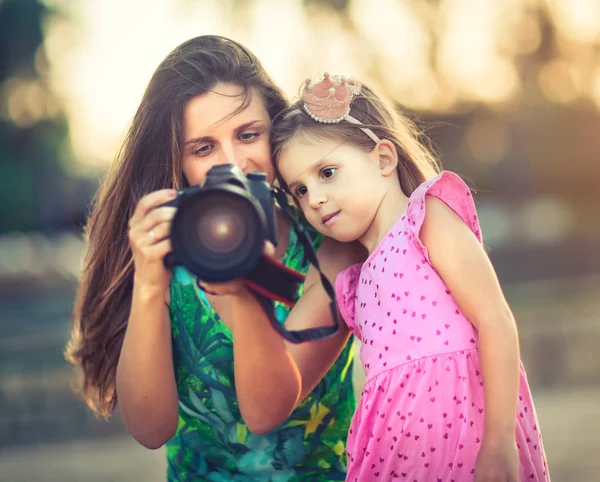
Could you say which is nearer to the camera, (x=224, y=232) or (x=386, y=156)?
(x=224, y=232)

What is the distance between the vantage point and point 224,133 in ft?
8.21

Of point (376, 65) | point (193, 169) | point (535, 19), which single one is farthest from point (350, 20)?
point (193, 169)

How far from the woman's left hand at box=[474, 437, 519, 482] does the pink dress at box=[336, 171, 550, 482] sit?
0.43 feet

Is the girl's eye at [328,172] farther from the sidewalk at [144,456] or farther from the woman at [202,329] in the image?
the sidewalk at [144,456]

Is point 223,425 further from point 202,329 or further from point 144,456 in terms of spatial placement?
point 144,456

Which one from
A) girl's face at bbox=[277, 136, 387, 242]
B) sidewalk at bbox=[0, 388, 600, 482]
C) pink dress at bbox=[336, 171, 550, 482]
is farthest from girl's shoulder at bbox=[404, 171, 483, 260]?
sidewalk at bbox=[0, 388, 600, 482]

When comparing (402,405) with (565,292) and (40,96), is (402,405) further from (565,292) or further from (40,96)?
(40,96)

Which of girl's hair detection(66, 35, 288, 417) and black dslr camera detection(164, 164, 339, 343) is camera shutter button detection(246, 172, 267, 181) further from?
girl's hair detection(66, 35, 288, 417)

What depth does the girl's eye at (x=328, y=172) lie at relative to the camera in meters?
2.50

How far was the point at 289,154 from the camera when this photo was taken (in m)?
2.54

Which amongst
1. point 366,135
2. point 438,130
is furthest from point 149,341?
point 438,130

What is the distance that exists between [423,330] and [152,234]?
0.73 meters

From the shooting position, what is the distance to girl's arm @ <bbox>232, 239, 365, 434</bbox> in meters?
2.20

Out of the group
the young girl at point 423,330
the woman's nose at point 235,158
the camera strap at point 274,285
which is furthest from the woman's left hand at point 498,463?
the woman's nose at point 235,158
